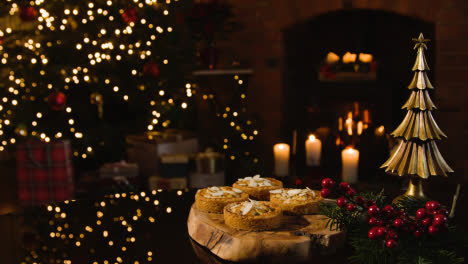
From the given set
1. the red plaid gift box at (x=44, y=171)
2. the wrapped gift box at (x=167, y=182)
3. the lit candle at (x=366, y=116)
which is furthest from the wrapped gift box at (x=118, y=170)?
the lit candle at (x=366, y=116)

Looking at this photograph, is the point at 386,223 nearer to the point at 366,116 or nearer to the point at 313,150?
the point at 313,150

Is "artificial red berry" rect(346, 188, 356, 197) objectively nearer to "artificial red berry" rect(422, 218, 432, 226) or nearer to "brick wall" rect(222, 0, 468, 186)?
"artificial red berry" rect(422, 218, 432, 226)

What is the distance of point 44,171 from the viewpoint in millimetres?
3557

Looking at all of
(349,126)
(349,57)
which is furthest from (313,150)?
(349,57)

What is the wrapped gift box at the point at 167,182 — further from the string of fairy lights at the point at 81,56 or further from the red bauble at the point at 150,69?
the red bauble at the point at 150,69

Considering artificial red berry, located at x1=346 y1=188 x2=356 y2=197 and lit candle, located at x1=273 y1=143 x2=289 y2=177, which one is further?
lit candle, located at x1=273 y1=143 x2=289 y2=177

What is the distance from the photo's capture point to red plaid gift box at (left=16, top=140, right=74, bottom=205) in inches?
137

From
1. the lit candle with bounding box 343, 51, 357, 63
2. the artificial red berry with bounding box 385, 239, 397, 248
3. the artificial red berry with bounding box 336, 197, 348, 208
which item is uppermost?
the lit candle with bounding box 343, 51, 357, 63

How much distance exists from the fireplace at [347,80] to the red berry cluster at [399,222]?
2266 mm

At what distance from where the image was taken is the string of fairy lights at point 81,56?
3582 millimetres

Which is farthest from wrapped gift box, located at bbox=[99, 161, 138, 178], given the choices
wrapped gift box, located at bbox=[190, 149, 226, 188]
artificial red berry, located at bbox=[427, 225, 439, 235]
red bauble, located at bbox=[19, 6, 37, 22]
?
artificial red berry, located at bbox=[427, 225, 439, 235]

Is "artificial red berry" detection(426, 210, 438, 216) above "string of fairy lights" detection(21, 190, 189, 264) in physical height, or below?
above

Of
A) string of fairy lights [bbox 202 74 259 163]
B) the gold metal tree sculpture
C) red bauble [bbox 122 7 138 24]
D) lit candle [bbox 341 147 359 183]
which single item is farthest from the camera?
string of fairy lights [bbox 202 74 259 163]

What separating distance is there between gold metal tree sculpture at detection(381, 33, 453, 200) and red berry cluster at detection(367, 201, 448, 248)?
0.25 meters
